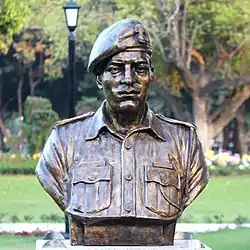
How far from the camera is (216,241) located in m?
12.2

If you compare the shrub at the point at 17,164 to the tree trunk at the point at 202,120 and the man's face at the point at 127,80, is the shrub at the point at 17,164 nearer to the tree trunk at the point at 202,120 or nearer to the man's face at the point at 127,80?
the tree trunk at the point at 202,120

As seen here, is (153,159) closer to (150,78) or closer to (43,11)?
(150,78)

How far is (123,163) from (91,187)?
24 centimetres

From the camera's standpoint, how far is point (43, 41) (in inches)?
1356

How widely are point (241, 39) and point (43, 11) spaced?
7.68 meters

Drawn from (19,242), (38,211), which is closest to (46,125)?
(38,211)

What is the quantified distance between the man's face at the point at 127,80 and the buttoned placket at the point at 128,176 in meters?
0.21

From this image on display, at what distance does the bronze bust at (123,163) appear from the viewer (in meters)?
4.61

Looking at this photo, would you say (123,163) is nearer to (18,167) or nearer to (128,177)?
(128,177)

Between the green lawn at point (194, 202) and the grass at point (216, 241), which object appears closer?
the grass at point (216, 241)

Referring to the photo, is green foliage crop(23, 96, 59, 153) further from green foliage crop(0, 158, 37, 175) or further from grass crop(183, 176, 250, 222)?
grass crop(183, 176, 250, 222)

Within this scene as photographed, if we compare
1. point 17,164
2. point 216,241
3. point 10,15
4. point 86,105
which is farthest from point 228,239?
point 86,105

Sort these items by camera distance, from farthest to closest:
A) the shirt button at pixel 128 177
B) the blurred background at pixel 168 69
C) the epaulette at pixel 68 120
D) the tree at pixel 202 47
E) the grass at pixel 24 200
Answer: the tree at pixel 202 47
the blurred background at pixel 168 69
the grass at pixel 24 200
the epaulette at pixel 68 120
the shirt button at pixel 128 177

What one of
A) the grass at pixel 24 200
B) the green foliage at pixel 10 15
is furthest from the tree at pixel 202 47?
the green foliage at pixel 10 15
